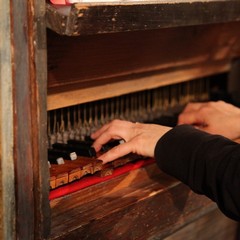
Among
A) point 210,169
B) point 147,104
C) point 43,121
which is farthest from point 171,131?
point 147,104

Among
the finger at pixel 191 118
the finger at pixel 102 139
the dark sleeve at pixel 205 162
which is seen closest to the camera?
the dark sleeve at pixel 205 162

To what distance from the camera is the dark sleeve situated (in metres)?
1.18

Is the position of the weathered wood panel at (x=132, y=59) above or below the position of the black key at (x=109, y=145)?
above

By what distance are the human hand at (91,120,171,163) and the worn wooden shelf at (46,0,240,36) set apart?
0.90 feet

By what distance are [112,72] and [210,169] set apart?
764mm

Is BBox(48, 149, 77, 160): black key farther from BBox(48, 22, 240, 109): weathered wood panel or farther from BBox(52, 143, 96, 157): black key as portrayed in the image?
BBox(48, 22, 240, 109): weathered wood panel

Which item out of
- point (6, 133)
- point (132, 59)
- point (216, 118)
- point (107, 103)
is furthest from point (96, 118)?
point (6, 133)

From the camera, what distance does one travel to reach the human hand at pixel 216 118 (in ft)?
5.74

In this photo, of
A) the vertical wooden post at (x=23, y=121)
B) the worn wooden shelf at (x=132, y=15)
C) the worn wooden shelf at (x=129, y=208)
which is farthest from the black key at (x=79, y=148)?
the worn wooden shelf at (x=132, y=15)

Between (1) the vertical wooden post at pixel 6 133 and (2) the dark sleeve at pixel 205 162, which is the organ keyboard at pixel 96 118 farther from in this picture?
(2) the dark sleeve at pixel 205 162

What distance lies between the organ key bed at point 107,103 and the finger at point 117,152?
0.02m

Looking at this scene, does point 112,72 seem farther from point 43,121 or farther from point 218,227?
point 218,227

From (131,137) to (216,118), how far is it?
409 mm

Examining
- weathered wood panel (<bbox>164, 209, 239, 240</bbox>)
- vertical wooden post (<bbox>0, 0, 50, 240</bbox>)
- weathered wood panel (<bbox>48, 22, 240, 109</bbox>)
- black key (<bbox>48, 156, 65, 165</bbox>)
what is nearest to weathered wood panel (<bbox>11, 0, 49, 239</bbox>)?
vertical wooden post (<bbox>0, 0, 50, 240</bbox>)
